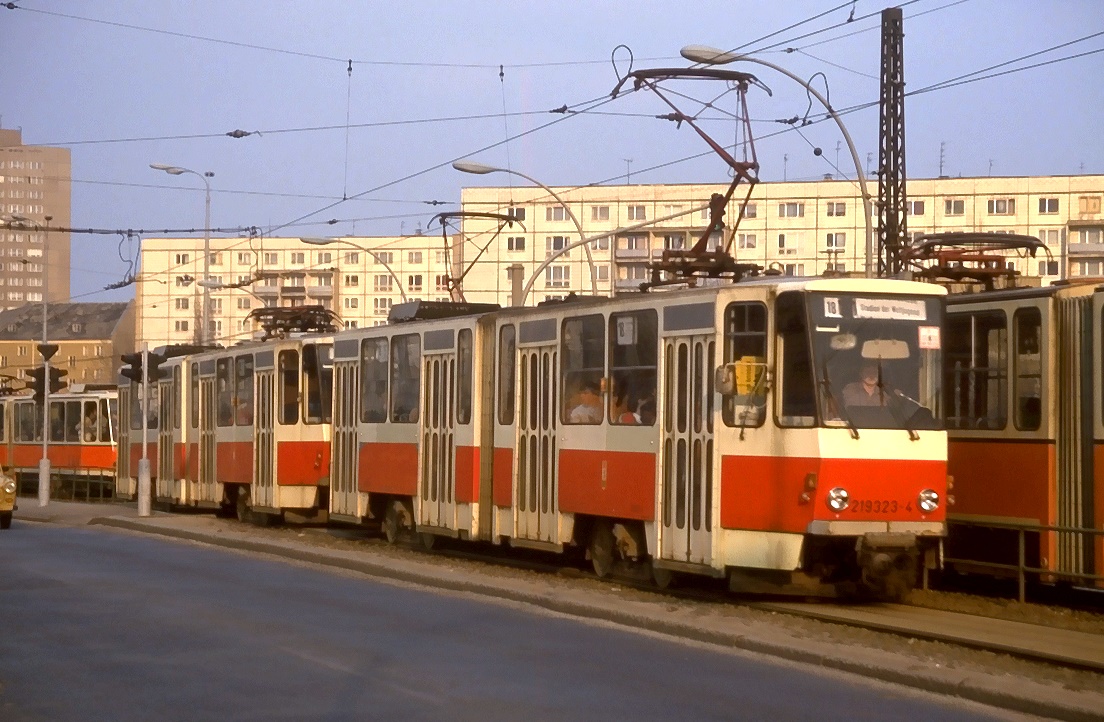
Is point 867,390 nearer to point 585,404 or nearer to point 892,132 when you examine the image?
point 585,404

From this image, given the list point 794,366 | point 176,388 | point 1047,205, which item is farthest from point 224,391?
point 1047,205

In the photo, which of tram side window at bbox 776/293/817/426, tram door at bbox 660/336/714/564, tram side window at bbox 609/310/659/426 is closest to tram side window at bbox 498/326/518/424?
tram side window at bbox 609/310/659/426

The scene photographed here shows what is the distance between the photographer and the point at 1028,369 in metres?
16.2

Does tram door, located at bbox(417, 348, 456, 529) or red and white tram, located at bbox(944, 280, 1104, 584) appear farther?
tram door, located at bbox(417, 348, 456, 529)

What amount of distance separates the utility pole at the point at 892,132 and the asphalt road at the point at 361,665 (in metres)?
15.1

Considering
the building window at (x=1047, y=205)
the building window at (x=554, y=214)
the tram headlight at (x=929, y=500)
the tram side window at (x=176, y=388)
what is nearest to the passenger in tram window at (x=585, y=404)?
the tram headlight at (x=929, y=500)

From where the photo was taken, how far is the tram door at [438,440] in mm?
21297

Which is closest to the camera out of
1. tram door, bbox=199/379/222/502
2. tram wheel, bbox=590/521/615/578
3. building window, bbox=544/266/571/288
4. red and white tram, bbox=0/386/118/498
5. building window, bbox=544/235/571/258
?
tram wheel, bbox=590/521/615/578

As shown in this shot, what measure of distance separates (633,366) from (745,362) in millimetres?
2087

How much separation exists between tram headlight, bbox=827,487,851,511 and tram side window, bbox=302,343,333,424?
1436cm

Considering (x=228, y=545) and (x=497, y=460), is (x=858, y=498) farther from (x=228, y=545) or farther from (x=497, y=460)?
(x=228, y=545)

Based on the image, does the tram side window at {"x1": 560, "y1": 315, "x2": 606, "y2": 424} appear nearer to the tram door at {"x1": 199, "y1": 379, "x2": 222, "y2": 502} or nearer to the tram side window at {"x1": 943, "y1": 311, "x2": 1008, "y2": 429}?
the tram side window at {"x1": 943, "y1": 311, "x2": 1008, "y2": 429}

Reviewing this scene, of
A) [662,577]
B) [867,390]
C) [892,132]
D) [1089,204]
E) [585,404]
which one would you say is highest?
[1089,204]

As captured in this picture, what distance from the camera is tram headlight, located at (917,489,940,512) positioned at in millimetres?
15000
